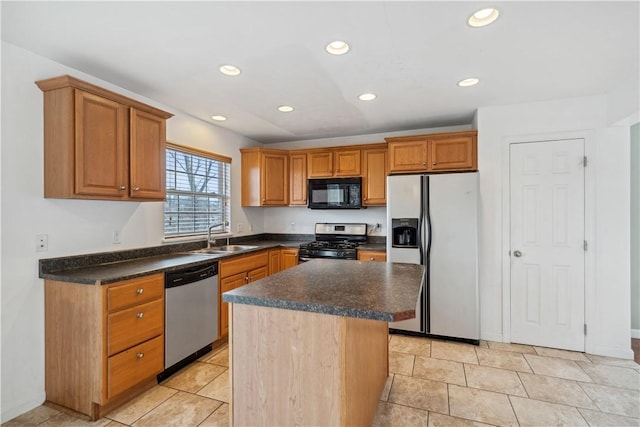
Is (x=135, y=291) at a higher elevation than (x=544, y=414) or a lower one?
higher

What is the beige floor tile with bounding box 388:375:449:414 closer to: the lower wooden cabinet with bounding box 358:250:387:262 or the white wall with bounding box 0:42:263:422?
the lower wooden cabinet with bounding box 358:250:387:262

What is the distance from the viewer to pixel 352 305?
1325 millimetres

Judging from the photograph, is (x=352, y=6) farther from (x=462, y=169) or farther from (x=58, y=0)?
(x=462, y=169)

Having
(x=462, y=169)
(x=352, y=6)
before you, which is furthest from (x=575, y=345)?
(x=352, y=6)

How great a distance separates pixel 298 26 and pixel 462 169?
8.03ft

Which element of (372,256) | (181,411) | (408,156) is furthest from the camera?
(372,256)

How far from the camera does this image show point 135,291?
2168mm

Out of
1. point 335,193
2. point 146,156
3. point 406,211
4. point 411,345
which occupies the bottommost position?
point 411,345

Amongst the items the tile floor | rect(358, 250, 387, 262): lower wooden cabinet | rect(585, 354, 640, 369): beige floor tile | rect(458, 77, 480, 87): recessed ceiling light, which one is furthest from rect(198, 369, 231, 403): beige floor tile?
rect(585, 354, 640, 369): beige floor tile

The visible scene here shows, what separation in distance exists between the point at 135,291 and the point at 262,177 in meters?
2.42

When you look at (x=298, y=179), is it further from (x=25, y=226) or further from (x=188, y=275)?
(x=25, y=226)

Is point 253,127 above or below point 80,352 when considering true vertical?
above

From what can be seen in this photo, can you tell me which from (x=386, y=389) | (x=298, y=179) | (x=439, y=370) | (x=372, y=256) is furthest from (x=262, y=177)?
(x=439, y=370)

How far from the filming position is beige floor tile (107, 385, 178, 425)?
2.02 meters
